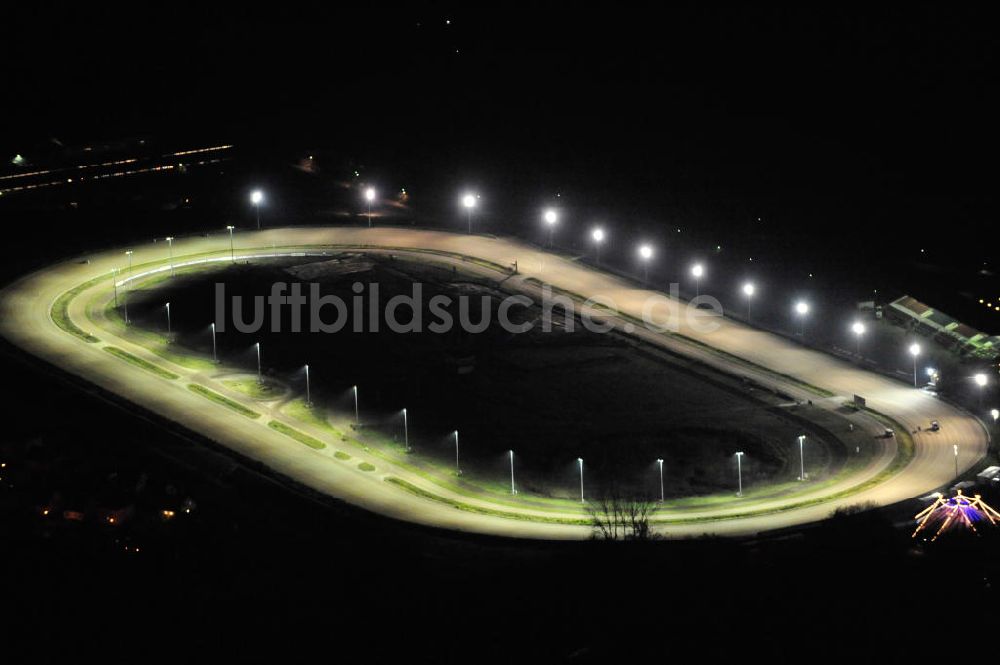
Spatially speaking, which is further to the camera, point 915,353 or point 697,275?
point 697,275

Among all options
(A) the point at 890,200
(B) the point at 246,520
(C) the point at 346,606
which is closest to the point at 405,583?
(C) the point at 346,606

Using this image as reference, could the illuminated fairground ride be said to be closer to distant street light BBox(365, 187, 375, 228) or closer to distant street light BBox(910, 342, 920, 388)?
distant street light BBox(910, 342, 920, 388)

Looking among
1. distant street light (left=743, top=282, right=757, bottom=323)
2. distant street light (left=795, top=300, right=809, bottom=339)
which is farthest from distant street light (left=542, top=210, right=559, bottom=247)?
distant street light (left=795, top=300, right=809, bottom=339)

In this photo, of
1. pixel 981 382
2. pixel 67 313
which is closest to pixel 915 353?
pixel 981 382

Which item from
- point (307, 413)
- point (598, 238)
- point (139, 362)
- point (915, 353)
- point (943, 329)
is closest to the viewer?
point (307, 413)

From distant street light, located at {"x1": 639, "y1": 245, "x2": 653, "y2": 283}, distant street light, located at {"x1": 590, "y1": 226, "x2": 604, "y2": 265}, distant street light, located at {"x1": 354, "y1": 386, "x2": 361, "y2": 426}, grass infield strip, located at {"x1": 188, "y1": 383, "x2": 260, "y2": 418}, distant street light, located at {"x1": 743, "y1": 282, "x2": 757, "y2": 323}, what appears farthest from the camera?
distant street light, located at {"x1": 590, "y1": 226, "x2": 604, "y2": 265}

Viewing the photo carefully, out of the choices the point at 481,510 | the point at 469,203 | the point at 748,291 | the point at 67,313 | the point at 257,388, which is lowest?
the point at 481,510

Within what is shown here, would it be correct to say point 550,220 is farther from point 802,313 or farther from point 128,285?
point 128,285

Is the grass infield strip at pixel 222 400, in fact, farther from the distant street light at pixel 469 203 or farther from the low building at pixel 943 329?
the low building at pixel 943 329
